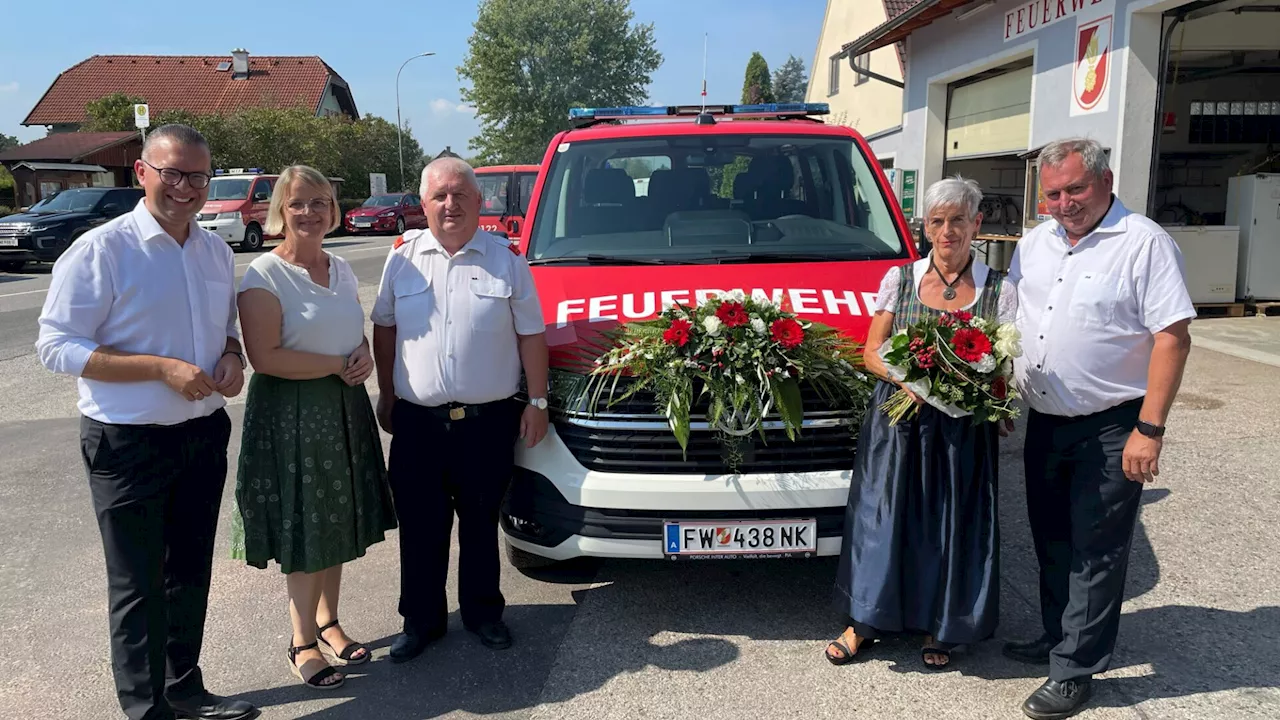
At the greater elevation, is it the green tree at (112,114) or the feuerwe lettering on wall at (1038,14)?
the green tree at (112,114)

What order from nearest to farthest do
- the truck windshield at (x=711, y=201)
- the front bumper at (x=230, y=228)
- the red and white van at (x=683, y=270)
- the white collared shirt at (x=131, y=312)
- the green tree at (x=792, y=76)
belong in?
the white collared shirt at (x=131, y=312) < the red and white van at (x=683, y=270) < the truck windshield at (x=711, y=201) < the front bumper at (x=230, y=228) < the green tree at (x=792, y=76)

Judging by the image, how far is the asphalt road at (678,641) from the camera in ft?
10.2

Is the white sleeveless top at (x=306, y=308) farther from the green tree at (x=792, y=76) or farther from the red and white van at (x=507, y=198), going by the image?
the green tree at (x=792, y=76)

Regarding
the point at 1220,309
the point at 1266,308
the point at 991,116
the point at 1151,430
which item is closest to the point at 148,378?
the point at 1151,430

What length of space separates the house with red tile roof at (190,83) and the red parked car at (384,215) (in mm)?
18314

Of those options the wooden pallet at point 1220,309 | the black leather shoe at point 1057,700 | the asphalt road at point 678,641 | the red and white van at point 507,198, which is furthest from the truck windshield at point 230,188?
the black leather shoe at point 1057,700

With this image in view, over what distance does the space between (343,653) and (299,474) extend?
2.41 ft

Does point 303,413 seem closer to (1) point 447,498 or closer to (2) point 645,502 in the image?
(1) point 447,498

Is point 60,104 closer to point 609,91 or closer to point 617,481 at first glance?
point 609,91

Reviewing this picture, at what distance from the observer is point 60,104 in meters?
49.3

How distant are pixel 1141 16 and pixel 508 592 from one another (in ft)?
29.1

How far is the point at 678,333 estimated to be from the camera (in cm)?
329

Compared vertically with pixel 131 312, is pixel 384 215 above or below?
above

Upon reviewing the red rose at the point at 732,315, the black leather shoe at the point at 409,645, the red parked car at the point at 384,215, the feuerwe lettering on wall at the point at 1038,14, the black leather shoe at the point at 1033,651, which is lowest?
the black leather shoe at the point at 409,645
